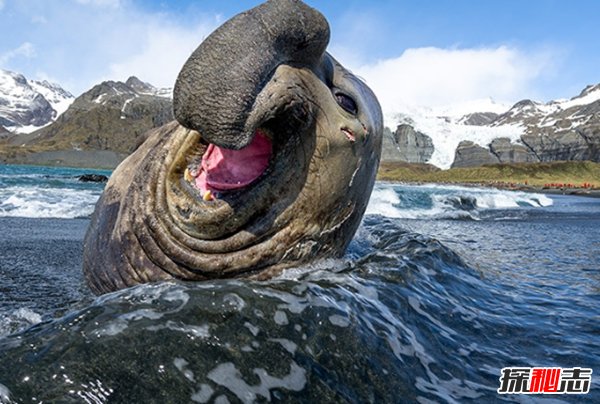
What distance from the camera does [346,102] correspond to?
3.30m

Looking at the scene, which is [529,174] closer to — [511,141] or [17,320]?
[511,141]

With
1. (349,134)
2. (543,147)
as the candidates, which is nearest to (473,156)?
(543,147)

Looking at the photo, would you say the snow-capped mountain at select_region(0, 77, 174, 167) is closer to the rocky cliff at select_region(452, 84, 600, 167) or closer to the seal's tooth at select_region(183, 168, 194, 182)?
the rocky cliff at select_region(452, 84, 600, 167)

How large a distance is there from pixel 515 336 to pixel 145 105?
608 ft

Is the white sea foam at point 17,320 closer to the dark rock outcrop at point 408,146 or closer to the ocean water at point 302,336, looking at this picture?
the ocean water at point 302,336

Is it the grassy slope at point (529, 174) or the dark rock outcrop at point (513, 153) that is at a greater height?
the dark rock outcrop at point (513, 153)

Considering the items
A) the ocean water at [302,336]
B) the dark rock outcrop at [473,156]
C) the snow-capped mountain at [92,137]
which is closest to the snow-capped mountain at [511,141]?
the dark rock outcrop at [473,156]

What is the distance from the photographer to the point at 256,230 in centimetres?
310

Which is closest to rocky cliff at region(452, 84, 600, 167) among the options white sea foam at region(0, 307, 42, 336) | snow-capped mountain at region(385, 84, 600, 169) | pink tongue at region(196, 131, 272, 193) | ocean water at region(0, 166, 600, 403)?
snow-capped mountain at region(385, 84, 600, 169)

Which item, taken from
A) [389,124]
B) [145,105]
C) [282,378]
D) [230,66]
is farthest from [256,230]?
[145,105]

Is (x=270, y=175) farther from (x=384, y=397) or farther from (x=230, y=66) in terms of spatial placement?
(x=384, y=397)

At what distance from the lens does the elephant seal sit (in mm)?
2525

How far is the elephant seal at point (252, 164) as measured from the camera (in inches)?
99.4

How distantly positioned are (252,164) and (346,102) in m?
0.70
